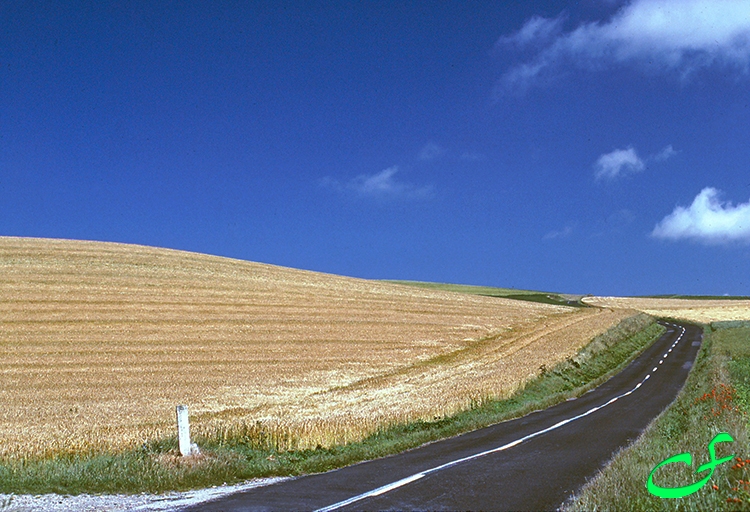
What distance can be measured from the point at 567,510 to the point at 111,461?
7507 mm

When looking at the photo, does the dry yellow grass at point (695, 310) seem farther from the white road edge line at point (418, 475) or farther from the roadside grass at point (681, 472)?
the roadside grass at point (681, 472)

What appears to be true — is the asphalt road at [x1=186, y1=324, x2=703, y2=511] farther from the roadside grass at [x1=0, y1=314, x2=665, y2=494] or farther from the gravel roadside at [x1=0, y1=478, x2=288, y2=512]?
the roadside grass at [x1=0, y1=314, x2=665, y2=494]

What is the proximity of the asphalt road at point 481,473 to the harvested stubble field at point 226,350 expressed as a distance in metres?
2.74

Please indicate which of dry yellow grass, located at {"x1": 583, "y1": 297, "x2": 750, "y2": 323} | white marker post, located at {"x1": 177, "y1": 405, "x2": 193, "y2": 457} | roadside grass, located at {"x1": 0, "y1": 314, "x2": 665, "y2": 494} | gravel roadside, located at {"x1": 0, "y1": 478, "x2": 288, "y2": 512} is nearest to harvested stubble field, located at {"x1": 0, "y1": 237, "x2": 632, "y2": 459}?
roadside grass, located at {"x1": 0, "y1": 314, "x2": 665, "y2": 494}

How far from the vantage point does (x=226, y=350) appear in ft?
116

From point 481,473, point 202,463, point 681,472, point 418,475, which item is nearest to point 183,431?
point 202,463

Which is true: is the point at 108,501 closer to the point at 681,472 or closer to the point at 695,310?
the point at 681,472

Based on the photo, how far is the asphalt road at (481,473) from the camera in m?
8.64

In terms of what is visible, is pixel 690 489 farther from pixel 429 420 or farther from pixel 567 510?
pixel 429 420

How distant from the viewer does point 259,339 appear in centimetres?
3888

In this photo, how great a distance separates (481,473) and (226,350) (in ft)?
88.2

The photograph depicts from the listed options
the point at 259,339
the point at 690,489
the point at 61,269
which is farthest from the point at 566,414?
the point at 61,269

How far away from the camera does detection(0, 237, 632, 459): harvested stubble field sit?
1942 centimetres

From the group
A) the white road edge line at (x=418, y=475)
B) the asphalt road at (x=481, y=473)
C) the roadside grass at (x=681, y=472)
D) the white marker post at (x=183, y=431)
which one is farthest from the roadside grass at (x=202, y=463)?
the roadside grass at (x=681, y=472)
